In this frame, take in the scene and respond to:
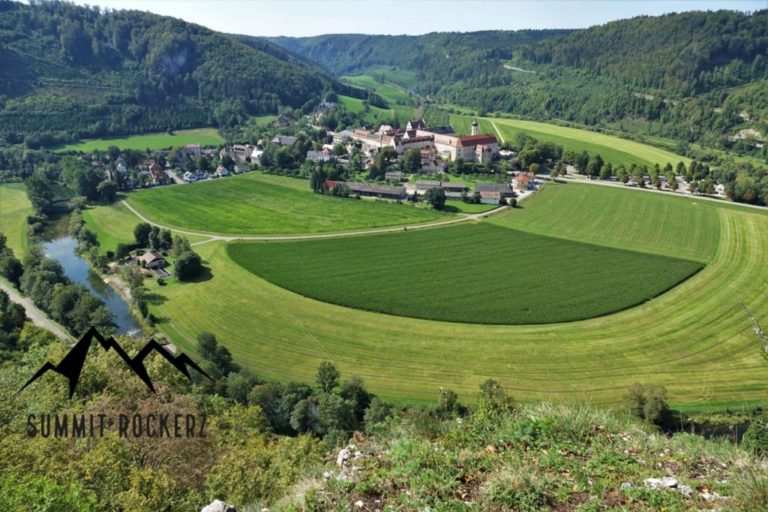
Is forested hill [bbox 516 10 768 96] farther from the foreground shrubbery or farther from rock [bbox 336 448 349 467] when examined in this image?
rock [bbox 336 448 349 467]

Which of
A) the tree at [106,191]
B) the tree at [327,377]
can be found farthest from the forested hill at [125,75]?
the tree at [327,377]

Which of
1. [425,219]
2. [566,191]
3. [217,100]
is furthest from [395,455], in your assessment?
[217,100]

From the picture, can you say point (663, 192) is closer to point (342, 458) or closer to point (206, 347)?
point (206, 347)

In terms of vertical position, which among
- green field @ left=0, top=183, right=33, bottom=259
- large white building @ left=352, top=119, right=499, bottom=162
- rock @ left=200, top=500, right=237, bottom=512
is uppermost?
large white building @ left=352, top=119, right=499, bottom=162

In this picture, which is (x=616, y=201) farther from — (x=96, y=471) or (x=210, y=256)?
(x=96, y=471)

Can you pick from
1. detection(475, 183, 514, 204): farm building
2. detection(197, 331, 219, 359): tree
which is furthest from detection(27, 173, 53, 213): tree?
detection(475, 183, 514, 204): farm building

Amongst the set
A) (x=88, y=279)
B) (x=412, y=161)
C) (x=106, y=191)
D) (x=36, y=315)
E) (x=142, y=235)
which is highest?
(x=412, y=161)

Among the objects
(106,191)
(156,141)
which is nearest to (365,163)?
(106,191)
